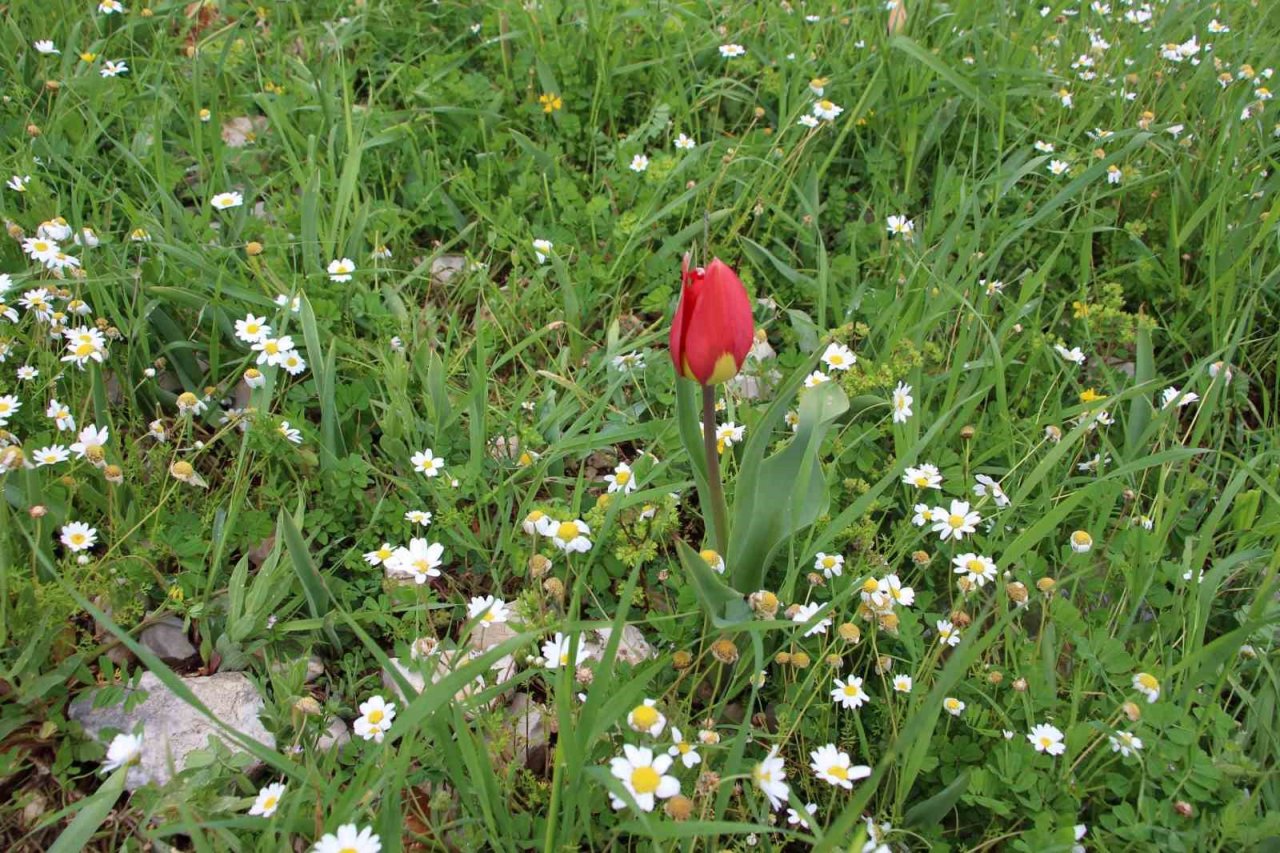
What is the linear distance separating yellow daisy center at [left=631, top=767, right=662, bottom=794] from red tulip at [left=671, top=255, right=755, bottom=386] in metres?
0.55

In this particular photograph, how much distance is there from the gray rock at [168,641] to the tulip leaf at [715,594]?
94cm

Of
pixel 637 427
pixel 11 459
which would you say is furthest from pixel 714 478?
pixel 11 459

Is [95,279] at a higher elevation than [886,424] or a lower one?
higher

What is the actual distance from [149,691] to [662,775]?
0.95 m

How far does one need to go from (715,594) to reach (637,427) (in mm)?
635

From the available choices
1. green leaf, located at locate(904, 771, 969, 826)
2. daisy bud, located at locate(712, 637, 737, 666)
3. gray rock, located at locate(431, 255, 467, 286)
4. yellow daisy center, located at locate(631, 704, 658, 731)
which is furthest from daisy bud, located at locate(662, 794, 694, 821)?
gray rock, located at locate(431, 255, 467, 286)

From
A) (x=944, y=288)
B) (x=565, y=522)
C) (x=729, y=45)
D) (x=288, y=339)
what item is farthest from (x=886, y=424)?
(x=729, y=45)

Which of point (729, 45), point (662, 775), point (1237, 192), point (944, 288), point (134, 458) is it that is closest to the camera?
point (662, 775)

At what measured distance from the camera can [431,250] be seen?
269 centimetres

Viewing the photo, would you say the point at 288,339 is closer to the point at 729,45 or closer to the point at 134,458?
the point at 134,458

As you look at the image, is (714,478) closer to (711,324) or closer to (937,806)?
(711,324)

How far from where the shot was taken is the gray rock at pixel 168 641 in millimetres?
1791

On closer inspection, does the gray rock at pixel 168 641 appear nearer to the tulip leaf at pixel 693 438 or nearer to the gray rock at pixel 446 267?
the tulip leaf at pixel 693 438

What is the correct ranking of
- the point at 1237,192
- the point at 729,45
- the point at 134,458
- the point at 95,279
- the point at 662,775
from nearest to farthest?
the point at 662,775 → the point at 134,458 → the point at 95,279 → the point at 1237,192 → the point at 729,45
